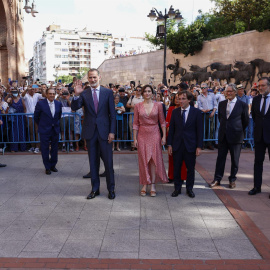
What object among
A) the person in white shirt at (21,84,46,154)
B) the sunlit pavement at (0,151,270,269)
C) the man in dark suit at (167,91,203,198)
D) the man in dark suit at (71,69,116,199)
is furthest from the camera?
the person in white shirt at (21,84,46,154)

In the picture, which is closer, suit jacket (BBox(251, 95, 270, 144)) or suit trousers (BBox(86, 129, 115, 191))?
suit trousers (BBox(86, 129, 115, 191))

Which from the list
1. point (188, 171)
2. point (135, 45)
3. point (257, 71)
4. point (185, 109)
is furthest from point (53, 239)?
point (135, 45)

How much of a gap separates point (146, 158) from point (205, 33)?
27.7 m

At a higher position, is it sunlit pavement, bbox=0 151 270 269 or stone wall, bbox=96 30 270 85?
stone wall, bbox=96 30 270 85

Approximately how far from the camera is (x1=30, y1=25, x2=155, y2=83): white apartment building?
410 ft

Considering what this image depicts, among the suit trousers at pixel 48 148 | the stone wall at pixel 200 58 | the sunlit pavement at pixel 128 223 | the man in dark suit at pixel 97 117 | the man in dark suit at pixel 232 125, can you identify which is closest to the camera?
the sunlit pavement at pixel 128 223

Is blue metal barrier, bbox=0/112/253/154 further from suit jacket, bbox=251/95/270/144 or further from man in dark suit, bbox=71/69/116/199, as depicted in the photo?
man in dark suit, bbox=71/69/116/199

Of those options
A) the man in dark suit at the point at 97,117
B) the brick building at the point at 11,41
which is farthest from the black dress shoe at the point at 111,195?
the brick building at the point at 11,41

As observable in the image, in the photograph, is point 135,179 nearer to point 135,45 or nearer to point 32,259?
point 32,259

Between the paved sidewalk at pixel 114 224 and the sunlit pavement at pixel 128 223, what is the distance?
0.01m

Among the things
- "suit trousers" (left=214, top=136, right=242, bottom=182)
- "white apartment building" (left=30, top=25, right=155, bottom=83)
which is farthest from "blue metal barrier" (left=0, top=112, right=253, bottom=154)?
"white apartment building" (left=30, top=25, right=155, bottom=83)

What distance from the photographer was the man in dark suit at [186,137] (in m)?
5.43

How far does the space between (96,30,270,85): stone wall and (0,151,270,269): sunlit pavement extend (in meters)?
18.7

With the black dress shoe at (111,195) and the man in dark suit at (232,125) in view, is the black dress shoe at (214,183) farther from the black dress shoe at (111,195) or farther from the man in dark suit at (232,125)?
the black dress shoe at (111,195)
